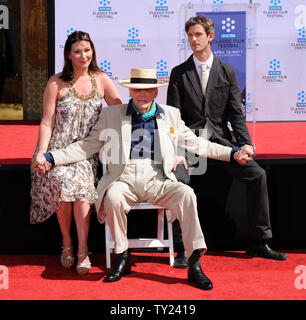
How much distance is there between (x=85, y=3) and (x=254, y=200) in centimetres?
454

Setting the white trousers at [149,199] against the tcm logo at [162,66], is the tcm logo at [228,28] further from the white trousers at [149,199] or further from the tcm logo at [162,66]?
the tcm logo at [162,66]

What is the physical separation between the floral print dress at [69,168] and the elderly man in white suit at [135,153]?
71 mm

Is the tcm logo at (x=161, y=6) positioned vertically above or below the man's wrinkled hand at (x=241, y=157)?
above

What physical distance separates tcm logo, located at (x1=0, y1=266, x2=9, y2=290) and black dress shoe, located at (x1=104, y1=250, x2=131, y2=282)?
0.65 meters

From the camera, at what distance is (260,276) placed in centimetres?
402

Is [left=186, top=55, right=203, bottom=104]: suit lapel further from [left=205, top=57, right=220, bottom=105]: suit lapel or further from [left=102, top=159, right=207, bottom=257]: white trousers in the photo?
[left=102, top=159, right=207, bottom=257]: white trousers

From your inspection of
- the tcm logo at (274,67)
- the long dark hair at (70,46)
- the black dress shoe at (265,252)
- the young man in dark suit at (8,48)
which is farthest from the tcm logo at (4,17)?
the black dress shoe at (265,252)

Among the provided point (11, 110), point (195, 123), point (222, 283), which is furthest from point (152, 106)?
point (11, 110)

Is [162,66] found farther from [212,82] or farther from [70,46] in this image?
[70,46]

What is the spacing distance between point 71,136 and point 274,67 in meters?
5.38

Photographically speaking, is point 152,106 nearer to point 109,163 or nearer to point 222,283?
point 109,163

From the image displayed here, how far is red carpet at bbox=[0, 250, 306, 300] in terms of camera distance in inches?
143

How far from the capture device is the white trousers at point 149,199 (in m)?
3.92

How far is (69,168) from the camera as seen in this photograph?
4.23 m
